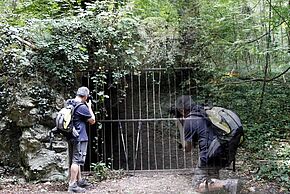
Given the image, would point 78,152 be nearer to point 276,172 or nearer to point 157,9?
point 276,172

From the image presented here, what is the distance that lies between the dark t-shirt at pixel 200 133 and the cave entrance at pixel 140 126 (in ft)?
7.25

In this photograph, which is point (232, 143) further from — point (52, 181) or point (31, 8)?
point (31, 8)

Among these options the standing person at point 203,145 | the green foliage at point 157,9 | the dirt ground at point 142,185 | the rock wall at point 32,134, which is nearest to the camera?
the standing person at point 203,145

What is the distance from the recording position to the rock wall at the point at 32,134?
6.28 meters

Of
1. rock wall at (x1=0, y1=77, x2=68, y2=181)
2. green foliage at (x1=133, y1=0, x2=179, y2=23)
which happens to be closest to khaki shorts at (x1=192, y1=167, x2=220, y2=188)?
rock wall at (x1=0, y1=77, x2=68, y2=181)

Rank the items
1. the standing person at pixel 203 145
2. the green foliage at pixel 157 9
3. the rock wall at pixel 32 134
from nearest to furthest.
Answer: the standing person at pixel 203 145 → the rock wall at pixel 32 134 → the green foliage at pixel 157 9

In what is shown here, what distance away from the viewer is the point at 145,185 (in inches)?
237

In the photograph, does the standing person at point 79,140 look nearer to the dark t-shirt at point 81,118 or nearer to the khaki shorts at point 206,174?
the dark t-shirt at point 81,118

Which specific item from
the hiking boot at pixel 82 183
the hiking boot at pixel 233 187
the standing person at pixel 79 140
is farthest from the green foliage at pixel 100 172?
the hiking boot at pixel 233 187

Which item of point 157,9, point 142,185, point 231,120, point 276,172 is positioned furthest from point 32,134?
point 157,9

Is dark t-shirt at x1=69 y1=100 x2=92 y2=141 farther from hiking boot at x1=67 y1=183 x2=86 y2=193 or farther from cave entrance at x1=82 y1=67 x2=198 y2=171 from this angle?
cave entrance at x1=82 y1=67 x2=198 y2=171

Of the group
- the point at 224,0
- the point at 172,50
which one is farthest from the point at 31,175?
the point at 224,0

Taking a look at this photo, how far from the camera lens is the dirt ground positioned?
18.0 feet

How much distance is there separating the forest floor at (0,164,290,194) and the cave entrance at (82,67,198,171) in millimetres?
996
